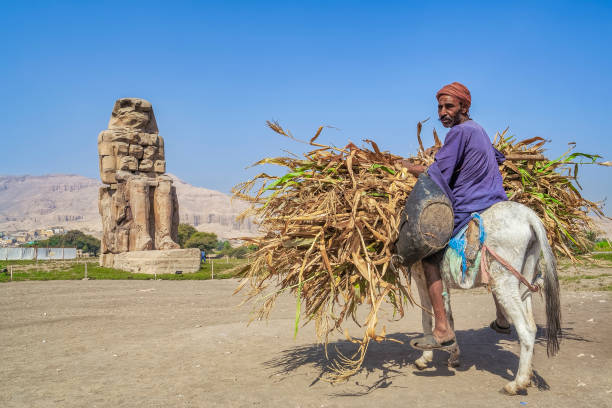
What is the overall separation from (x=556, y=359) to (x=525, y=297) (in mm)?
1657

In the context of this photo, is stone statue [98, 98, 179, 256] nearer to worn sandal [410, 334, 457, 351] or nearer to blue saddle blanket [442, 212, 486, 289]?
worn sandal [410, 334, 457, 351]

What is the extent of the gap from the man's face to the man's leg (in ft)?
4.44

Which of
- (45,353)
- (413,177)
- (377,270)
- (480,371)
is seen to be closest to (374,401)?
(377,270)

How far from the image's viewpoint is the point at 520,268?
4125 mm

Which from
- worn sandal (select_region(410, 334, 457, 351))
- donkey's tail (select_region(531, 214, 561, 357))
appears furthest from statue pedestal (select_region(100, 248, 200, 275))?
donkey's tail (select_region(531, 214, 561, 357))

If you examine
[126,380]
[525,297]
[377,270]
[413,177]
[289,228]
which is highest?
[413,177]

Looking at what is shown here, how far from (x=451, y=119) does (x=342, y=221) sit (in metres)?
1.46

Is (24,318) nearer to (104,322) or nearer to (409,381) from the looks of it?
(104,322)

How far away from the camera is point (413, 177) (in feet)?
15.3

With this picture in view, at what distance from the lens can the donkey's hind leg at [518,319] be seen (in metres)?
4.04

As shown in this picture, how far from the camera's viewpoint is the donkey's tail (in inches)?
159

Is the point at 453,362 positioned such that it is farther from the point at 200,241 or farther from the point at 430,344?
the point at 200,241

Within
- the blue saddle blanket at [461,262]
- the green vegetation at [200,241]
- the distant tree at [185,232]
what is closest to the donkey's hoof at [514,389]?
the blue saddle blanket at [461,262]

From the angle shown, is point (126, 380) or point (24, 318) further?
point (24, 318)
